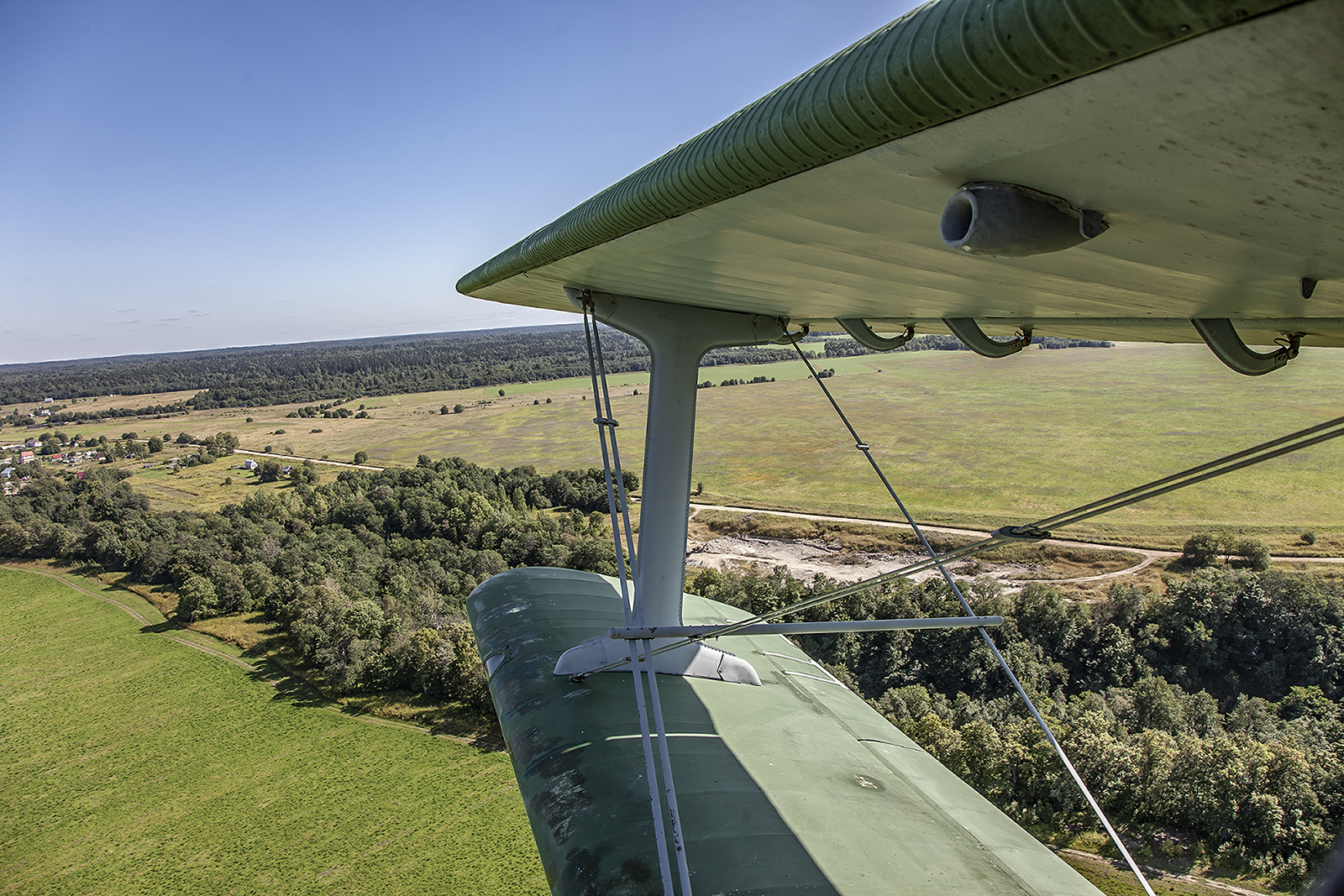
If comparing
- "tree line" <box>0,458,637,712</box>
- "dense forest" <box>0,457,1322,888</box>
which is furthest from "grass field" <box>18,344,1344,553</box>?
"tree line" <box>0,458,637,712</box>

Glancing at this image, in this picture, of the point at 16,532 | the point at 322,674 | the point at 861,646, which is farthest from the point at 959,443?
the point at 16,532

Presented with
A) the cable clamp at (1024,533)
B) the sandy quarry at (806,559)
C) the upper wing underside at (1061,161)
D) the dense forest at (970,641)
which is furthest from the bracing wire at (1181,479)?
the sandy quarry at (806,559)

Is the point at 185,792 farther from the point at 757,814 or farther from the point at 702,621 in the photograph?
the point at 757,814

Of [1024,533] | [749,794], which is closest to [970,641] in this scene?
[749,794]

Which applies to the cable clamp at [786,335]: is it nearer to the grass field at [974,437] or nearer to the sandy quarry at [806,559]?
the grass field at [974,437]

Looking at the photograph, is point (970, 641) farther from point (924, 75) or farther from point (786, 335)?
point (924, 75)

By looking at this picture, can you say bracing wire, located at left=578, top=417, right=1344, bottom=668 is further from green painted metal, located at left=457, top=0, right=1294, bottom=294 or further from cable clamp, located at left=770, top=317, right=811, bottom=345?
cable clamp, located at left=770, top=317, right=811, bottom=345
